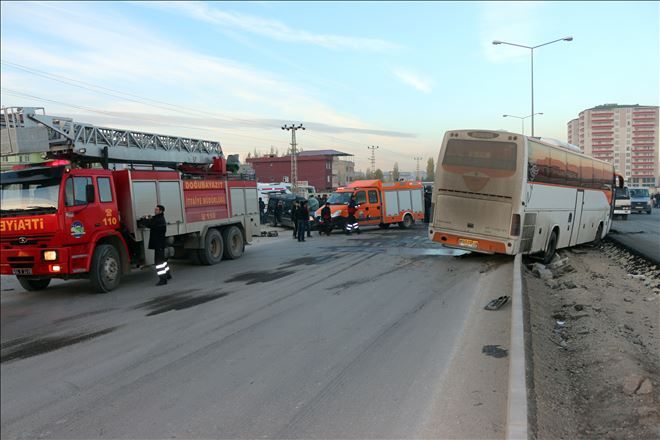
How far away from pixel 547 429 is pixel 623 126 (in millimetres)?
56490

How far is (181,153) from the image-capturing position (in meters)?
14.3

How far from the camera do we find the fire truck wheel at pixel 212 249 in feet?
45.3

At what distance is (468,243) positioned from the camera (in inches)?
529

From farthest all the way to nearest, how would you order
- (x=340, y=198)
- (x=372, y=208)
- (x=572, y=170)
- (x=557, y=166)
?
(x=372, y=208) → (x=340, y=198) → (x=572, y=170) → (x=557, y=166)

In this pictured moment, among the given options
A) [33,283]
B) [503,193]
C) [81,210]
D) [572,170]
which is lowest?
[33,283]

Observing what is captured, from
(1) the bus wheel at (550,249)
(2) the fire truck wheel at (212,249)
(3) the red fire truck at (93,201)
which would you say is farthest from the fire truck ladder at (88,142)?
(1) the bus wheel at (550,249)

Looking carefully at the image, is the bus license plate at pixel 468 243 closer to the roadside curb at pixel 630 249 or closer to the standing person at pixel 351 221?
the roadside curb at pixel 630 249

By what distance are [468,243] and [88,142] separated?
31.8 ft

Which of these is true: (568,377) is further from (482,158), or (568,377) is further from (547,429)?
(482,158)

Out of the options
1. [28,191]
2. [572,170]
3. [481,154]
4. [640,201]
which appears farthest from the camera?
[640,201]

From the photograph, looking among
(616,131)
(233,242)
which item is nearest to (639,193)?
(616,131)

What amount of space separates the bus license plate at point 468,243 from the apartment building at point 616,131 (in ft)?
129

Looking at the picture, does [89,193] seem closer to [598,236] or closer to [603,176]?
[603,176]

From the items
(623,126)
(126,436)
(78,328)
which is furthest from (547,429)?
(623,126)
